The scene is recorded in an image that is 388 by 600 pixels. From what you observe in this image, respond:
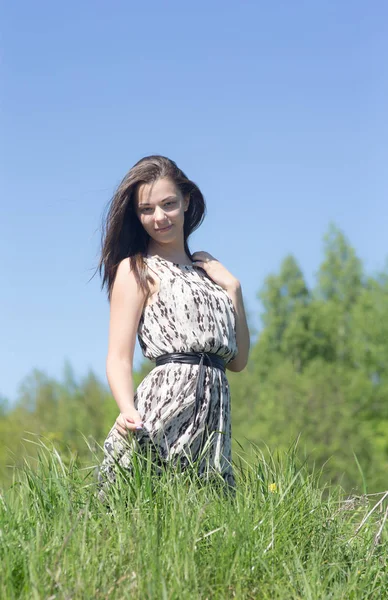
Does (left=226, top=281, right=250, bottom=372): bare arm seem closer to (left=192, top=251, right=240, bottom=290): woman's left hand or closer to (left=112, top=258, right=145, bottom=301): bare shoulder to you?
(left=192, top=251, right=240, bottom=290): woman's left hand

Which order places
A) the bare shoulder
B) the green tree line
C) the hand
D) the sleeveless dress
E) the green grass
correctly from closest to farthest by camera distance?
the green grass
the hand
the sleeveless dress
the bare shoulder
the green tree line

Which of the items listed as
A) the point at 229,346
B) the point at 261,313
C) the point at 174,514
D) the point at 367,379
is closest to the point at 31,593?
the point at 174,514

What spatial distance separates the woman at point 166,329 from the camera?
3.73 m

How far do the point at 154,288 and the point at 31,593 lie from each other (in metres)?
1.70

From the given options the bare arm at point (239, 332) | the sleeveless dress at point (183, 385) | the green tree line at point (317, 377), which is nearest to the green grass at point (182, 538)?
A: the sleeveless dress at point (183, 385)

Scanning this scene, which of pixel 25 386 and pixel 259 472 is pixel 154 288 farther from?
pixel 25 386

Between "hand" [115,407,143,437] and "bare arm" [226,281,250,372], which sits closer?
"hand" [115,407,143,437]

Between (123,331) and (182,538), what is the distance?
3.77 ft

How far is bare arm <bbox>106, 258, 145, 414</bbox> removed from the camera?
12.2 feet

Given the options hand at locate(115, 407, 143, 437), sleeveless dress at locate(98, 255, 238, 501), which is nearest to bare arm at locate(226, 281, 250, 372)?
sleeveless dress at locate(98, 255, 238, 501)

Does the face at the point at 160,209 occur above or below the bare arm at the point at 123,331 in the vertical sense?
above

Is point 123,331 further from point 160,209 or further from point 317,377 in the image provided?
point 317,377

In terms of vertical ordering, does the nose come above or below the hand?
above

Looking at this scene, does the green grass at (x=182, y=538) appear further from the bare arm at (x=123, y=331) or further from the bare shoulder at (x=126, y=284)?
the bare shoulder at (x=126, y=284)
